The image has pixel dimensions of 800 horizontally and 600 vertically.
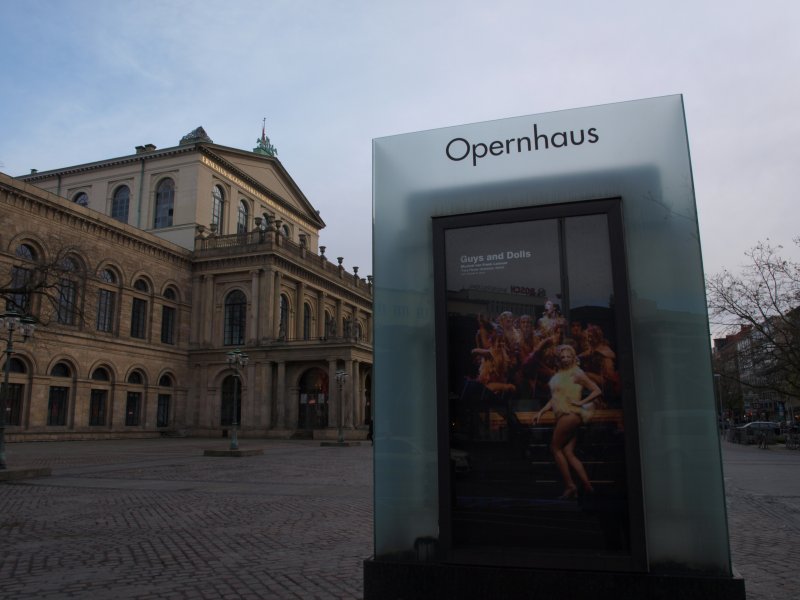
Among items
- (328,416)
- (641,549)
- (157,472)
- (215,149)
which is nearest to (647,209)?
(641,549)

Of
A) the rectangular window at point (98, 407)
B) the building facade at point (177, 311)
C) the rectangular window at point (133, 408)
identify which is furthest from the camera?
the rectangular window at point (133, 408)

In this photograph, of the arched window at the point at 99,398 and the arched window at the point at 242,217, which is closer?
the arched window at the point at 99,398

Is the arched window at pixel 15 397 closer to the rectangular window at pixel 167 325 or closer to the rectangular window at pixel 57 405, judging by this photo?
the rectangular window at pixel 57 405

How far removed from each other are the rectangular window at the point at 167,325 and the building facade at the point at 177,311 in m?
0.11

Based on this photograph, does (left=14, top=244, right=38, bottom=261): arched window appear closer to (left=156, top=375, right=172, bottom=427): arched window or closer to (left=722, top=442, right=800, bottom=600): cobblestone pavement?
(left=156, top=375, right=172, bottom=427): arched window

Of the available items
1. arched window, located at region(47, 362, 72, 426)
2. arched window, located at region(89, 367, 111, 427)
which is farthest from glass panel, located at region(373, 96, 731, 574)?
arched window, located at region(89, 367, 111, 427)

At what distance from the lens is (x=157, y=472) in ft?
56.8

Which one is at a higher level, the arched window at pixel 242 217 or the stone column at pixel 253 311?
the arched window at pixel 242 217

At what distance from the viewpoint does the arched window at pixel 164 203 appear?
53.0 meters

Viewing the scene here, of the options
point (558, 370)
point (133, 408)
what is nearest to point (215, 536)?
point (558, 370)

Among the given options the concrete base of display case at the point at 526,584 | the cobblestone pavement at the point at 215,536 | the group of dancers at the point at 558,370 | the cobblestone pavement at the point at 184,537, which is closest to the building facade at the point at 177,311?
the cobblestone pavement at the point at 184,537

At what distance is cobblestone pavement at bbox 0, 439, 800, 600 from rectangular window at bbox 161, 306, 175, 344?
33751 millimetres

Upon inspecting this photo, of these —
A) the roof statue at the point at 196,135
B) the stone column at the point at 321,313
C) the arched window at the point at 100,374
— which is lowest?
the arched window at the point at 100,374

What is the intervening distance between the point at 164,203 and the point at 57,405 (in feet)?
68.6
